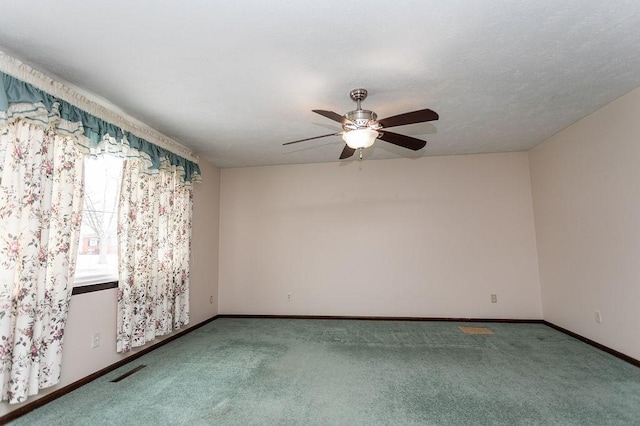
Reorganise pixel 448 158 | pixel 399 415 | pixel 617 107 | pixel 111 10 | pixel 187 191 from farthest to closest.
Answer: pixel 448 158, pixel 187 191, pixel 617 107, pixel 399 415, pixel 111 10

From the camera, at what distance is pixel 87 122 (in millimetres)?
2420

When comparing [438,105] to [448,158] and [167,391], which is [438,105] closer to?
[448,158]

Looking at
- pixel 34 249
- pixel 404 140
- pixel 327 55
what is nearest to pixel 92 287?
pixel 34 249

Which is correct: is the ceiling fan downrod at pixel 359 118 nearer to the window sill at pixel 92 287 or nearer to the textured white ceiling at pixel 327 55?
the textured white ceiling at pixel 327 55

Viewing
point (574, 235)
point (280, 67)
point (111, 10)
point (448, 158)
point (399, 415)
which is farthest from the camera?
point (448, 158)

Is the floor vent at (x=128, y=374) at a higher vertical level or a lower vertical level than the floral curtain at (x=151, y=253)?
lower

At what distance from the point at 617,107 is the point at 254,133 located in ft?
12.2

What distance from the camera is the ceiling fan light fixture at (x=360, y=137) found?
2.23m

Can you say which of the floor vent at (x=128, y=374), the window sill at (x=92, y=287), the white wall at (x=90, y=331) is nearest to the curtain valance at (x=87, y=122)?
the white wall at (x=90, y=331)

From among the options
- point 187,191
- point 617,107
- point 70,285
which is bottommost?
point 70,285

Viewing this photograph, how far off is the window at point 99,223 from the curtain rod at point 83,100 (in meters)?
0.37

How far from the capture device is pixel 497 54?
2.05m

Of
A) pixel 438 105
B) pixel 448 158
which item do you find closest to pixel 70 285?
pixel 438 105

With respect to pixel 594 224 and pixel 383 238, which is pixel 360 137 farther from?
pixel 594 224
